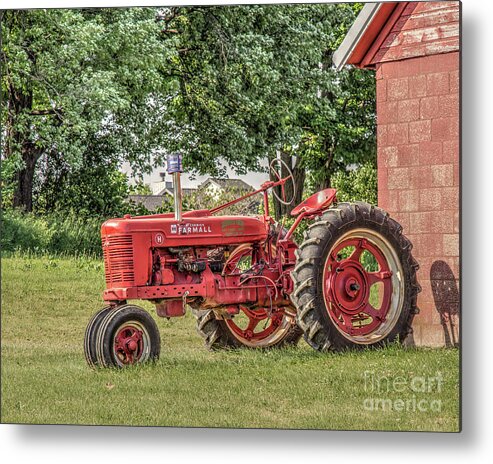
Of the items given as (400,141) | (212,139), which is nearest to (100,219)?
(212,139)

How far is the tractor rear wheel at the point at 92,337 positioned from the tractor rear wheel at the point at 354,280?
1.20 metres

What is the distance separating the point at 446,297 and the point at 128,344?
1.98m

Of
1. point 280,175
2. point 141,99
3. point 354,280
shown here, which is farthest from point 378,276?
point 141,99

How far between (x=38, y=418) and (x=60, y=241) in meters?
1.16

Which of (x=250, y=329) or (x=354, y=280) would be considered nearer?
(x=354, y=280)

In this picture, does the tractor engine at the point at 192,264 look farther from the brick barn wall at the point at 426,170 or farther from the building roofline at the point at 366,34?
the building roofline at the point at 366,34

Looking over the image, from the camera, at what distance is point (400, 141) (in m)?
7.95

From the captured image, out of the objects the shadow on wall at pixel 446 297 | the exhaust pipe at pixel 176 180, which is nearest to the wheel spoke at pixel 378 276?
the shadow on wall at pixel 446 297

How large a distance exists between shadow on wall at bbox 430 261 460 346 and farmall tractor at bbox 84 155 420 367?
0.45ft

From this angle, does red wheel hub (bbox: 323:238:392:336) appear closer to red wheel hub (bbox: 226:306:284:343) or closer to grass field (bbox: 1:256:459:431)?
grass field (bbox: 1:256:459:431)

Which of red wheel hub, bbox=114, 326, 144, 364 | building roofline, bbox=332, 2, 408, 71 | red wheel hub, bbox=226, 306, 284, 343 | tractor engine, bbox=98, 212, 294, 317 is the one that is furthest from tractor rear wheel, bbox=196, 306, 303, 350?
building roofline, bbox=332, 2, 408, 71

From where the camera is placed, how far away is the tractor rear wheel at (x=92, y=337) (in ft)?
25.9

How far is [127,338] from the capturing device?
7898 millimetres

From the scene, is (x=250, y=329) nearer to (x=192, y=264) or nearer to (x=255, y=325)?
(x=255, y=325)
